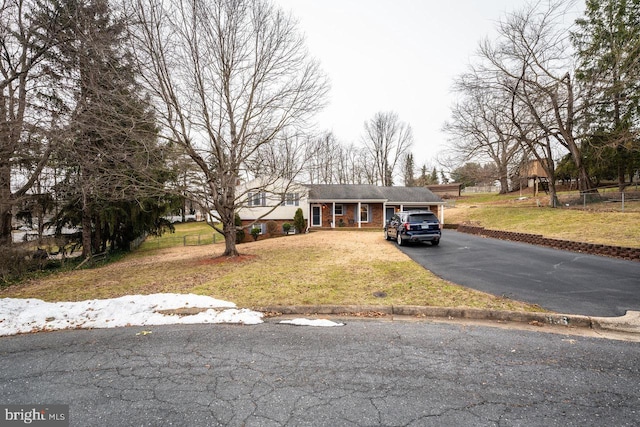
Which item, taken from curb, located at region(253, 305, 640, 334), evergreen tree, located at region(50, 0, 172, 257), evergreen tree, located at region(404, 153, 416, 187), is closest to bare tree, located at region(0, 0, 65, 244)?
evergreen tree, located at region(50, 0, 172, 257)

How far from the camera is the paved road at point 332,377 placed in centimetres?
256

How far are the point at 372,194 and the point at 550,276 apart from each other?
20462mm

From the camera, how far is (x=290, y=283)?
759cm

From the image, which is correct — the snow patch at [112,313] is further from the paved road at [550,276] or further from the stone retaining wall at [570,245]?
the stone retaining wall at [570,245]

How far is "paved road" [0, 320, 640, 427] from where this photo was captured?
2.56 meters

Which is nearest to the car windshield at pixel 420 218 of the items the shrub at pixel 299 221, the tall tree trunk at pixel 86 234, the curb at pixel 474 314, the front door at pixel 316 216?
the curb at pixel 474 314

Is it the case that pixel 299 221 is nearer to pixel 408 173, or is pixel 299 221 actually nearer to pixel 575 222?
pixel 575 222

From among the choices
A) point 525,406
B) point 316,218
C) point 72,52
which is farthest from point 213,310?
point 316,218

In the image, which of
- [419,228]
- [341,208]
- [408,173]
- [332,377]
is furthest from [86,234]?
[408,173]

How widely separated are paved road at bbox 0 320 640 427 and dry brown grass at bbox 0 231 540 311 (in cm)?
141

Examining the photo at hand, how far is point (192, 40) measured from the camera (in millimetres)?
10578

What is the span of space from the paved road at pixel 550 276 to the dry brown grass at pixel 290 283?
749 millimetres

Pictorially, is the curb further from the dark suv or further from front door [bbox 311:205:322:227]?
front door [bbox 311:205:322:227]

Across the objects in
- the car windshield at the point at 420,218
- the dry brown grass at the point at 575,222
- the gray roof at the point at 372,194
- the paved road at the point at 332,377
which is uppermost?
the gray roof at the point at 372,194
